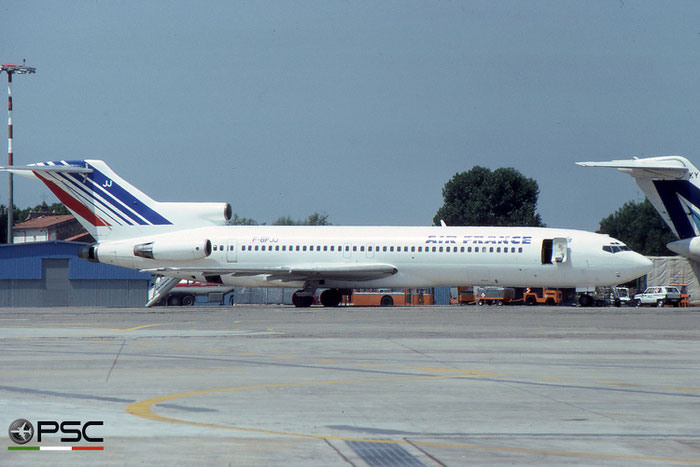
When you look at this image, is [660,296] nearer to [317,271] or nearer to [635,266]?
[635,266]

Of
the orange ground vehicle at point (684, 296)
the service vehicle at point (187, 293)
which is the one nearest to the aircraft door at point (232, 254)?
the service vehicle at point (187, 293)

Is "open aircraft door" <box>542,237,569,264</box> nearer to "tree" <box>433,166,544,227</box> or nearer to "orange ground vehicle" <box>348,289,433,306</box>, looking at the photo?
"orange ground vehicle" <box>348,289,433,306</box>

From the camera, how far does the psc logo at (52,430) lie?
8.59 m

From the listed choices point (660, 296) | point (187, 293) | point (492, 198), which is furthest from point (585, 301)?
point (492, 198)

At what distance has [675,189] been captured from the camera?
Result: 37781 mm

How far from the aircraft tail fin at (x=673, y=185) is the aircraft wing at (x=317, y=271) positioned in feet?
39.6

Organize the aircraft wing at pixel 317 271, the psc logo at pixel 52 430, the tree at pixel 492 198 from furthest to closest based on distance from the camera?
the tree at pixel 492 198 < the aircraft wing at pixel 317 271 < the psc logo at pixel 52 430

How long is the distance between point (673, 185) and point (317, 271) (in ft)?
55.5

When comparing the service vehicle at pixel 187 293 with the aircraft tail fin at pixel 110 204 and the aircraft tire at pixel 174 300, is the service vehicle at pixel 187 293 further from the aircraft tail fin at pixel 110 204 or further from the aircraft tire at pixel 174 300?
the aircraft tail fin at pixel 110 204

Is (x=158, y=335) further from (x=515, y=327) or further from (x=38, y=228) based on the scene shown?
(x=38, y=228)

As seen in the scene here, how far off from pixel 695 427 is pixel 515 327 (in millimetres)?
16528

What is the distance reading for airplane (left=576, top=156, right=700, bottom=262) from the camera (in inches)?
1468

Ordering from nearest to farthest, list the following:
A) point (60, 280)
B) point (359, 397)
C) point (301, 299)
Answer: point (359, 397) < point (301, 299) < point (60, 280)

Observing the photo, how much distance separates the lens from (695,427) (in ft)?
32.1
